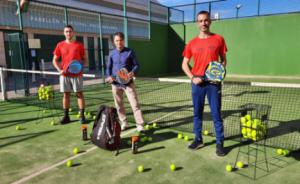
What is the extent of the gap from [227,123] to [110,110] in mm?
2767

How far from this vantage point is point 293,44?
46.7ft

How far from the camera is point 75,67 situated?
16.8 feet

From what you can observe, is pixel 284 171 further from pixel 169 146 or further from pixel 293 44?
pixel 293 44

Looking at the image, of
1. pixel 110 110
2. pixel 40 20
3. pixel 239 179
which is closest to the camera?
pixel 239 179

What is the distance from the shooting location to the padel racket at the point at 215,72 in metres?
3.39

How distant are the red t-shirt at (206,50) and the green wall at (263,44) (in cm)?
1303

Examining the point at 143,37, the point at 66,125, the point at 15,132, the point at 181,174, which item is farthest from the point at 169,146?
the point at 143,37

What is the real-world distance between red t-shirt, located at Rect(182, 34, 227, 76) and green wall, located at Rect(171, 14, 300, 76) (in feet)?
42.8

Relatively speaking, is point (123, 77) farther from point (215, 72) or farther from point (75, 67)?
point (215, 72)

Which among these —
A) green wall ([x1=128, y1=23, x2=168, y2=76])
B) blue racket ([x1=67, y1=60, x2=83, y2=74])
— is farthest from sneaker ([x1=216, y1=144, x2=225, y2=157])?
green wall ([x1=128, y1=23, x2=168, y2=76])

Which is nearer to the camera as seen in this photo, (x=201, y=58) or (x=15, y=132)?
(x=201, y=58)

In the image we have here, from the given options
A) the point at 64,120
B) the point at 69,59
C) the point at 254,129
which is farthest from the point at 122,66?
the point at 254,129

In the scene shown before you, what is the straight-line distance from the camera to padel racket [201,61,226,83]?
3.39m

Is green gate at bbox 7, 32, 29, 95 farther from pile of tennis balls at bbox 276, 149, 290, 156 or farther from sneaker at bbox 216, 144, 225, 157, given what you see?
pile of tennis balls at bbox 276, 149, 290, 156
